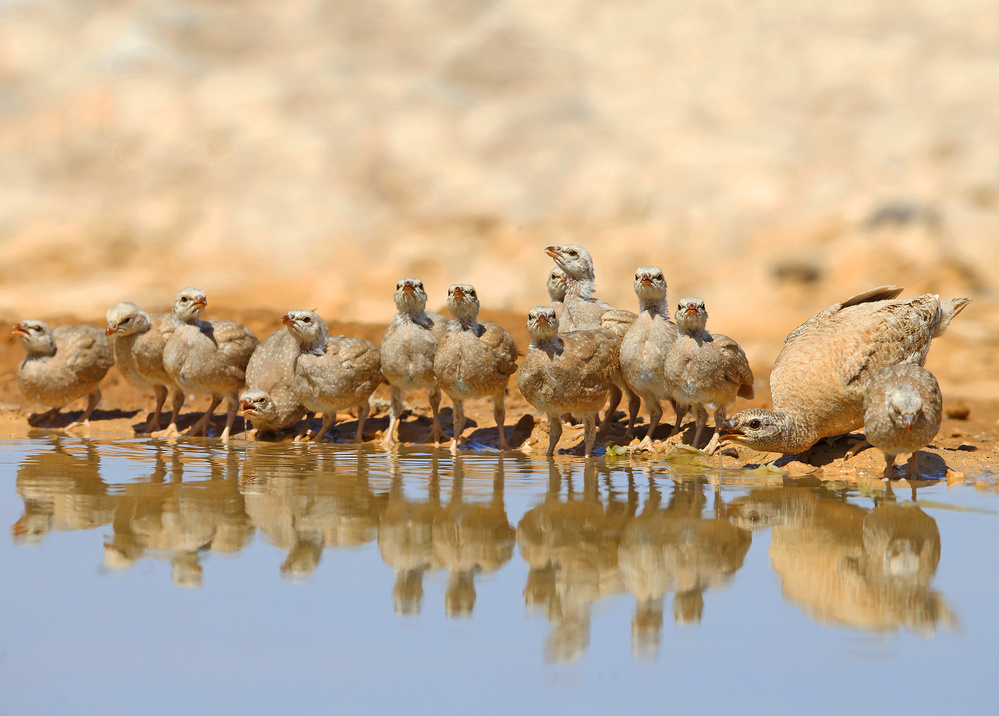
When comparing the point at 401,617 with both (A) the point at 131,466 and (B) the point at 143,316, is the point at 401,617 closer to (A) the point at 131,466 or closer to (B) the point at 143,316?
(A) the point at 131,466

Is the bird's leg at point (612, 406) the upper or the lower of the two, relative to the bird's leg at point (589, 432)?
upper

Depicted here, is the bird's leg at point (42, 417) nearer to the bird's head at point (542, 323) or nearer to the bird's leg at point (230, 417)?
the bird's leg at point (230, 417)

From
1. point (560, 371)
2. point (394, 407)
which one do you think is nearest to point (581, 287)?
point (560, 371)

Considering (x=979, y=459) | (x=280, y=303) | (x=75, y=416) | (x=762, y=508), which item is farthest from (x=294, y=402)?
(x=280, y=303)

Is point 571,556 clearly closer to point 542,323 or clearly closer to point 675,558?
point 675,558

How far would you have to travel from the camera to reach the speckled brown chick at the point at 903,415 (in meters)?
7.29

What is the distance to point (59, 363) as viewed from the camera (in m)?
11.9

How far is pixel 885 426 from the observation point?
7.41 m

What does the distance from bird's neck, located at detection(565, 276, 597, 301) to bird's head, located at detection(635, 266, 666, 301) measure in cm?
172

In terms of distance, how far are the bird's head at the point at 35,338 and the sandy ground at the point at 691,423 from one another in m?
1.02

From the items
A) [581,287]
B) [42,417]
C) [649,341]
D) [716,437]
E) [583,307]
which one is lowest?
[716,437]

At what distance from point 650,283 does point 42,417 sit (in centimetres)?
831

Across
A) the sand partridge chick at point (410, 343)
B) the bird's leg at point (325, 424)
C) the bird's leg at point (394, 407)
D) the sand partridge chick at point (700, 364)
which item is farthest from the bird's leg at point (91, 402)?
the sand partridge chick at point (700, 364)

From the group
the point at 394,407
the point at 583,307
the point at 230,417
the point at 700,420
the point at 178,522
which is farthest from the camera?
the point at 230,417
